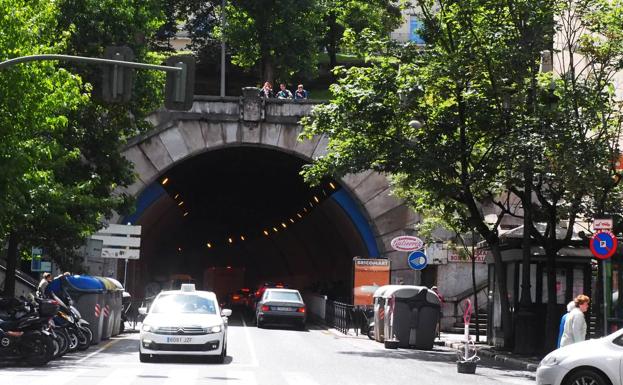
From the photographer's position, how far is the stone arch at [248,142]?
151 ft

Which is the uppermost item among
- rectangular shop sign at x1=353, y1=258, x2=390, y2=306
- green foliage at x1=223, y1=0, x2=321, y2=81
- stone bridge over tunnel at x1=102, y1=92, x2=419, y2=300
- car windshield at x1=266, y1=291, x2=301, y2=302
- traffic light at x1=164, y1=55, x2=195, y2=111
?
green foliage at x1=223, y1=0, x2=321, y2=81

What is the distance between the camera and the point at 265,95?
47.8 meters

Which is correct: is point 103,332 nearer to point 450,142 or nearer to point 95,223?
point 95,223

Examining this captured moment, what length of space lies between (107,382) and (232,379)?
84.0 inches

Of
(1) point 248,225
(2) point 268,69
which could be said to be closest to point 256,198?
(2) point 268,69

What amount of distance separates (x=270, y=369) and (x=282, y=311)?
70.1ft

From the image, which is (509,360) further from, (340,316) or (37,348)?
(340,316)

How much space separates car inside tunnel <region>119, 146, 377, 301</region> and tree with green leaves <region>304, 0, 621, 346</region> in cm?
1806

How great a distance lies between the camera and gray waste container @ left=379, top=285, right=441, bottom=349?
31.9 meters

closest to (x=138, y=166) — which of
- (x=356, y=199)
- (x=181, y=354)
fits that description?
(x=356, y=199)

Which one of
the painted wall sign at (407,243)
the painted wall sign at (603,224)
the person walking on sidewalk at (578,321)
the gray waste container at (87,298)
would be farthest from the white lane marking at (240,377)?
the painted wall sign at (407,243)

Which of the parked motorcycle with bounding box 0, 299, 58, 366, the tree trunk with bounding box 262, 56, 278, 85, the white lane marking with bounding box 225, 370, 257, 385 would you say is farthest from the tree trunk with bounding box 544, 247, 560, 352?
the tree trunk with bounding box 262, 56, 278, 85

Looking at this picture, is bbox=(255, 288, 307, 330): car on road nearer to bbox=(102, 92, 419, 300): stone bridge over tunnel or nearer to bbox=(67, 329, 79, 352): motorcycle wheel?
bbox=(102, 92, 419, 300): stone bridge over tunnel

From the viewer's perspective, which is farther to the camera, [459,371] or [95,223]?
[95,223]
